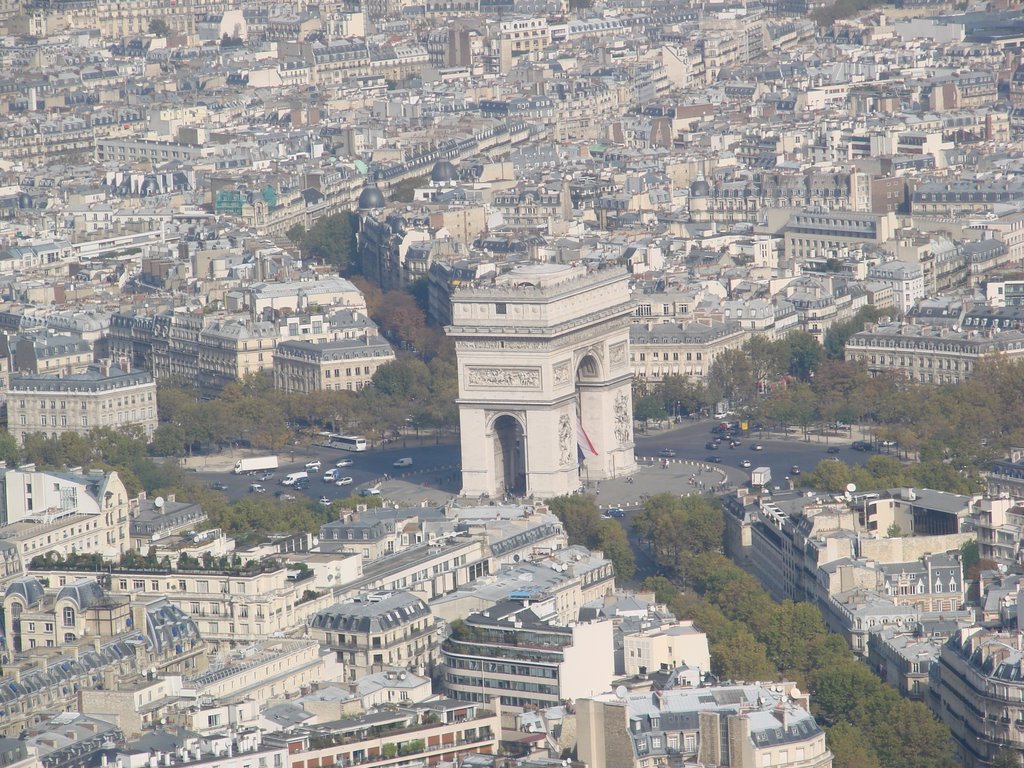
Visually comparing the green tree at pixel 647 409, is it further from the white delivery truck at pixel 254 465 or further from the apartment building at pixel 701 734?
the apartment building at pixel 701 734

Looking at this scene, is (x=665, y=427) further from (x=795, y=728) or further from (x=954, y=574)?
(x=795, y=728)

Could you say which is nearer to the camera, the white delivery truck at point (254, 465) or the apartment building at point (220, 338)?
the white delivery truck at point (254, 465)

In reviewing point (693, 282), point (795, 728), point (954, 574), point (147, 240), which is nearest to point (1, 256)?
point (147, 240)

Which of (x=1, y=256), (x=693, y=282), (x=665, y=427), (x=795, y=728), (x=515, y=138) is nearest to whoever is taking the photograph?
(x=795, y=728)

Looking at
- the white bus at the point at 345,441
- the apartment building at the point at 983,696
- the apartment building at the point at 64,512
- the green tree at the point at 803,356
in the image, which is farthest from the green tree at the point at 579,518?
the green tree at the point at 803,356

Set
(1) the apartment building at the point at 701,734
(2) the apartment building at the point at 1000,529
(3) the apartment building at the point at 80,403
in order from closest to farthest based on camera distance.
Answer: (1) the apartment building at the point at 701,734 < (2) the apartment building at the point at 1000,529 < (3) the apartment building at the point at 80,403

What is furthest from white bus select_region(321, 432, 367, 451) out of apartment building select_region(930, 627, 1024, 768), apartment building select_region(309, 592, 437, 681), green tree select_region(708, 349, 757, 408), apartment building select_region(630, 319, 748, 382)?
apartment building select_region(930, 627, 1024, 768)
